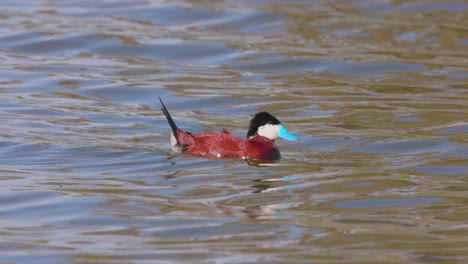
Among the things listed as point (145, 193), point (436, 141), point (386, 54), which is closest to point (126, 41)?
point (386, 54)

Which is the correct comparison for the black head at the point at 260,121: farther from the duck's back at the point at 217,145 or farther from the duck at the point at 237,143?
the duck's back at the point at 217,145

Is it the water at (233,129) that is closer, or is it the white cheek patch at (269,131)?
the water at (233,129)

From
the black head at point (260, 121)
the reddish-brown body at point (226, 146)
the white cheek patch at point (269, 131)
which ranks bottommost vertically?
the reddish-brown body at point (226, 146)

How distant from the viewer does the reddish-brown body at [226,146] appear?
987 centimetres

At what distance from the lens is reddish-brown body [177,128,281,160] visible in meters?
9.87

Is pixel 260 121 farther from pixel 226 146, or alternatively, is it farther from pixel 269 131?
pixel 226 146

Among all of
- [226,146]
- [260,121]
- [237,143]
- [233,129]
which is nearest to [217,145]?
[226,146]

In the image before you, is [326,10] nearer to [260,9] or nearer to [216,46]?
[260,9]

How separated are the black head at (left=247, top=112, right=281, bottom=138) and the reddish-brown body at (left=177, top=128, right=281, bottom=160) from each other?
152 mm

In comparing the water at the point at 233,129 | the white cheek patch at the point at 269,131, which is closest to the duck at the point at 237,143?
the white cheek patch at the point at 269,131

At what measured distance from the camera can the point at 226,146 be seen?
9.88 meters

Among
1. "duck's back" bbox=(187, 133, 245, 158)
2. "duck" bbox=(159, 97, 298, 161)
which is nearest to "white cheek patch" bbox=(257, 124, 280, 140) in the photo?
"duck" bbox=(159, 97, 298, 161)

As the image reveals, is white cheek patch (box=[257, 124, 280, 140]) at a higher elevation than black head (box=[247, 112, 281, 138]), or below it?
below

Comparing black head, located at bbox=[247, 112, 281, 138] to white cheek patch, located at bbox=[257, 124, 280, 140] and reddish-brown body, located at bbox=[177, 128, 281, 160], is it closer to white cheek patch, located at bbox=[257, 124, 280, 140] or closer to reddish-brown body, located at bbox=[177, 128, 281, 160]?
white cheek patch, located at bbox=[257, 124, 280, 140]
